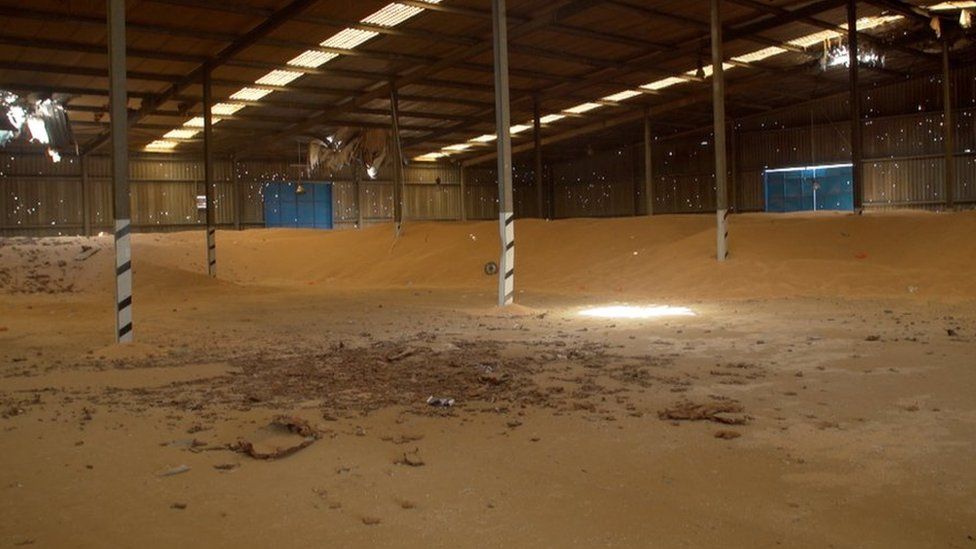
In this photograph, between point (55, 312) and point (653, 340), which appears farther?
point (55, 312)

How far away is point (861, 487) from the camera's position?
4.10 m

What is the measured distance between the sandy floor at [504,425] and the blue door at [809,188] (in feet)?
72.9

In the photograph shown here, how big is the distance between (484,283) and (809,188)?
22980 millimetres

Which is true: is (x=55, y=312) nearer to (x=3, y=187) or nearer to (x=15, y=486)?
(x=15, y=486)

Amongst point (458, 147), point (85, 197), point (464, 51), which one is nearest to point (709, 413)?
point (464, 51)

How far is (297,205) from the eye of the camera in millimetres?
42125

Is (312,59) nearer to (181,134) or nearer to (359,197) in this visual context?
(181,134)

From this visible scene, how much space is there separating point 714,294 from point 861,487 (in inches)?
510

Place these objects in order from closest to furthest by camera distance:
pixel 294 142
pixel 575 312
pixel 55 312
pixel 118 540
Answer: pixel 118 540 → pixel 575 312 → pixel 55 312 → pixel 294 142

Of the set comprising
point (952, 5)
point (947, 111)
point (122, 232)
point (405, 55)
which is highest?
point (952, 5)

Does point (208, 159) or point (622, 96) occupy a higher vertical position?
point (622, 96)

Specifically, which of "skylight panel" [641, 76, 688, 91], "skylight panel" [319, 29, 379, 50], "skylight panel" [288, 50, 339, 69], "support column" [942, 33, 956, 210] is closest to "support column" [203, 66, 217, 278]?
"skylight panel" [288, 50, 339, 69]

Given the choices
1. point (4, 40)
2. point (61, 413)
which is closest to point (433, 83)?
point (4, 40)

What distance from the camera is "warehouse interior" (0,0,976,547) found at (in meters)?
4.16
